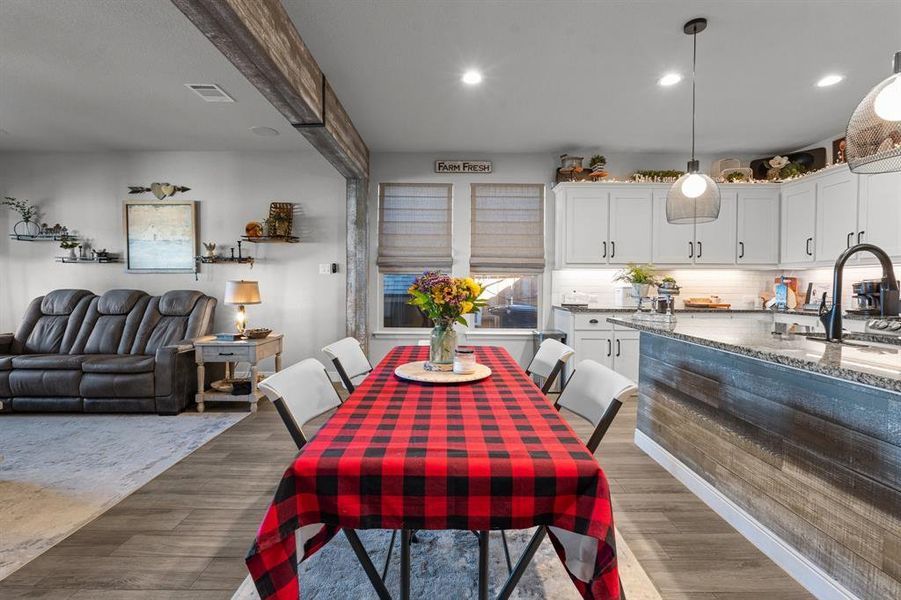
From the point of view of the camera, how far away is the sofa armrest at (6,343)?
167 inches

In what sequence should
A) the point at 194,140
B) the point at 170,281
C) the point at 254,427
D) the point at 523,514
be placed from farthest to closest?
1. the point at 170,281
2. the point at 194,140
3. the point at 254,427
4. the point at 523,514

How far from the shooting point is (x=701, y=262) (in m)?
4.86

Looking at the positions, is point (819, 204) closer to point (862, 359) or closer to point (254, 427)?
point (862, 359)

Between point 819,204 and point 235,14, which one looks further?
point 819,204

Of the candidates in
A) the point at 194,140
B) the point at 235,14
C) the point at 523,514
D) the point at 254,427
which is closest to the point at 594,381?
the point at 523,514

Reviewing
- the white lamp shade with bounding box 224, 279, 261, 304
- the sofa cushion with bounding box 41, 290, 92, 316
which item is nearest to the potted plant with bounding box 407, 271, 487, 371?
the white lamp shade with bounding box 224, 279, 261, 304

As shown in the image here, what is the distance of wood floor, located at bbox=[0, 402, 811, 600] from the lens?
1715 millimetres

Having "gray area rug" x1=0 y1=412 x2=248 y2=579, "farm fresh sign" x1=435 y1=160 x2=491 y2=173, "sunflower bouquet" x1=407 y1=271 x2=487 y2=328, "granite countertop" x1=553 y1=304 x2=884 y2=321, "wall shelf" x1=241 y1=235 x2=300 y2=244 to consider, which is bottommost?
"gray area rug" x1=0 y1=412 x2=248 y2=579

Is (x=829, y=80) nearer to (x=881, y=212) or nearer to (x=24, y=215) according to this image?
(x=881, y=212)

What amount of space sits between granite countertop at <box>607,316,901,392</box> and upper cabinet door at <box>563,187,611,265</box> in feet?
7.80

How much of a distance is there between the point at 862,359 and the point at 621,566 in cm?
126

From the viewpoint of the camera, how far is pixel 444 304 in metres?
1.89

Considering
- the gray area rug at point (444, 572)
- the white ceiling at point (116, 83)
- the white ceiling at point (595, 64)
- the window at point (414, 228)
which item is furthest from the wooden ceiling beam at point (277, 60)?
the gray area rug at point (444, 572)

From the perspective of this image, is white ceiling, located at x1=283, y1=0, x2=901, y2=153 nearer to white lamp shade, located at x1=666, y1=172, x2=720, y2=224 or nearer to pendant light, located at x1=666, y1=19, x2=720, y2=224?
pendant light, located at x1=666, y1=19, x2=720, y2=224
